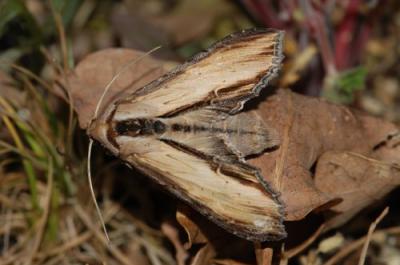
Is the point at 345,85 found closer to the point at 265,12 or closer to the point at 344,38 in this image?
the point at 344,38

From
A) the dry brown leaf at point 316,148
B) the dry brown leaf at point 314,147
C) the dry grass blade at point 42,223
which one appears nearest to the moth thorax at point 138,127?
the dry brown leaf at point 316,148

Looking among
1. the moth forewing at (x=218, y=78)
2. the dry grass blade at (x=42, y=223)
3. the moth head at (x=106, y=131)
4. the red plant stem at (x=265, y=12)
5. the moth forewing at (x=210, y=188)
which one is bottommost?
the dry grass blade at (x=42, y=223)

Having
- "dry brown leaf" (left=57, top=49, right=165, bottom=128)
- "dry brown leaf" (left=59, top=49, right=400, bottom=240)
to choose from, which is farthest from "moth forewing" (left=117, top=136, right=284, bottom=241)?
"dry brown leaf" (left=57, top=49, right=165, bottom=128)

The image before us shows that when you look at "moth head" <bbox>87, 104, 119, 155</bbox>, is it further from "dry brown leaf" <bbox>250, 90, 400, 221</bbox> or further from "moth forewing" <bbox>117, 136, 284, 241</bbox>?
"dry brown leaf" <bbox>250, 90, 400, 221</bbox>

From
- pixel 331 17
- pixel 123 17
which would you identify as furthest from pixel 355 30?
pixel 123 17

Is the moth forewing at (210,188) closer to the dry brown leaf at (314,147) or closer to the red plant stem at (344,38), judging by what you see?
the dry brown leaf at (314,147)

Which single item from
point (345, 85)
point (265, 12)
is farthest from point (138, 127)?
point (265, 12)

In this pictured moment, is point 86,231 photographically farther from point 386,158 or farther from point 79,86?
point 386,158
